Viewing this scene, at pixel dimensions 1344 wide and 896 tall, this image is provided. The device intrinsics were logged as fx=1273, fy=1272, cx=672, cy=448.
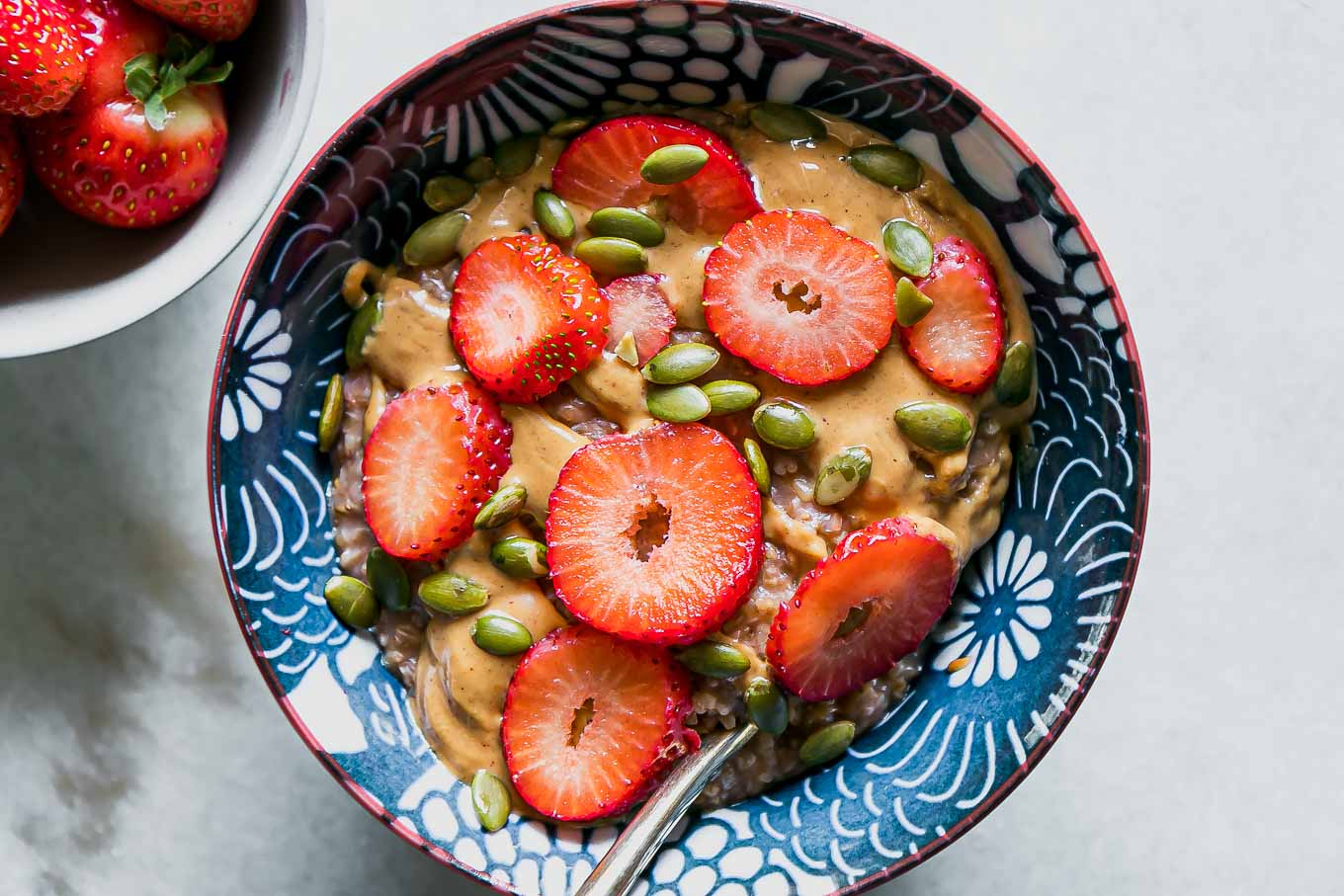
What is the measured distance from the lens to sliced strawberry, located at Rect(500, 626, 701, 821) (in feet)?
6.80

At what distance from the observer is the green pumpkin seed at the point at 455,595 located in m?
→ 2.10

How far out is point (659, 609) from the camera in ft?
6.63

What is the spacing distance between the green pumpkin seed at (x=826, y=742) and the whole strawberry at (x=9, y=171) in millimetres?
1604

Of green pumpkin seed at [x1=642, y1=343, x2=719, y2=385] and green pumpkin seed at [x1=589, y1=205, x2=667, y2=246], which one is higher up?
green pumpkin seed at [x1=589, y1=205, x2=667, y2=246]

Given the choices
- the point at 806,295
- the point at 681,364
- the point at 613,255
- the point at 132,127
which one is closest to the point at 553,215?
the point at 613,255

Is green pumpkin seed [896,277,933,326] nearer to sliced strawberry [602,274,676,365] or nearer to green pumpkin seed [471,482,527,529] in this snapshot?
sliced strawberry [602,274,676,365]

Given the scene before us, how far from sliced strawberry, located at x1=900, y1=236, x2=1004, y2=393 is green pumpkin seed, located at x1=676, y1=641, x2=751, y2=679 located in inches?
22.0

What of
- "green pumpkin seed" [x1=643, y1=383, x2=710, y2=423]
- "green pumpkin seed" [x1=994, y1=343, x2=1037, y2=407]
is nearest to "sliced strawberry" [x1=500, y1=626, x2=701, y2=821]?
"green pumpkin seed" [x1=643, y1=383, x2=710, y2=423]

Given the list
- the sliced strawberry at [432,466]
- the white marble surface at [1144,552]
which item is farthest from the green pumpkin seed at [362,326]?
the white marble surface at [1144,552]

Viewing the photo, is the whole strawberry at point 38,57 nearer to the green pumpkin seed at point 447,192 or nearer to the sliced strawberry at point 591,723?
the green pumpkin seed at point 447,192

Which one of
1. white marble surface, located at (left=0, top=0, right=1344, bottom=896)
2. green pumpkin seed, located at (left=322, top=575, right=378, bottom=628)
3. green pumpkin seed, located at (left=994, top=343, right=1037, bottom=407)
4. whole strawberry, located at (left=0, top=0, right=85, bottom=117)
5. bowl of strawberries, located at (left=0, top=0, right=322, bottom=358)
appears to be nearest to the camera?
whole strawberry, located at (left=0, top=0, right=85, bottom=117)

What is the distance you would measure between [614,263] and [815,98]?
17.4 inches

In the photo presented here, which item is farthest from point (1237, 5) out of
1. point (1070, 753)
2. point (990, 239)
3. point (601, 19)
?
point (1070, 753)

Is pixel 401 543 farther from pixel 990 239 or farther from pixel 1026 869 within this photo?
Answer: pixel 1026 869
